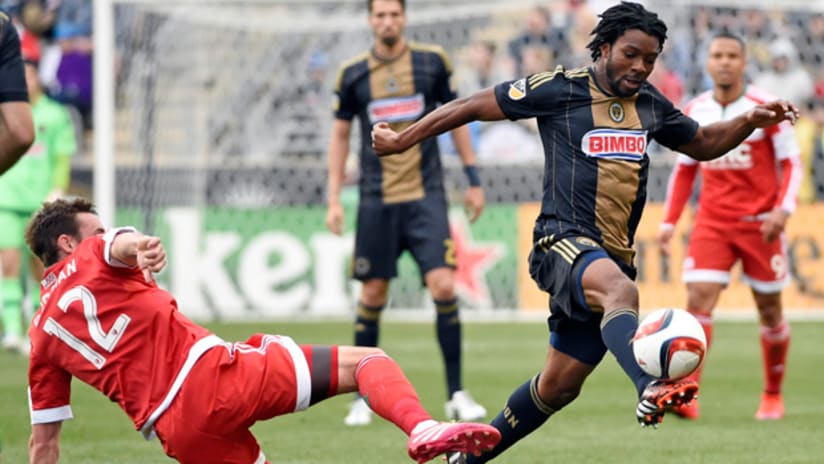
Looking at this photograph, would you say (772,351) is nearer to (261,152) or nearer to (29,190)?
(29,190)

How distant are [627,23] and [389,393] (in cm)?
187

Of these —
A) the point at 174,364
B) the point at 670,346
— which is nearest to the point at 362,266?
the point at 174,364

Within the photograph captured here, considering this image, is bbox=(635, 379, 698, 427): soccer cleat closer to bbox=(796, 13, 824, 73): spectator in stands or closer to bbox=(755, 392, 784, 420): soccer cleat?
bbox=(755, 392, 784, 420): soccer cleat

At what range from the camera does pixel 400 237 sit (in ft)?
29.2

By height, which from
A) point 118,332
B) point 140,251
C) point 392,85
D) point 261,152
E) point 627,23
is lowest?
point 261,152

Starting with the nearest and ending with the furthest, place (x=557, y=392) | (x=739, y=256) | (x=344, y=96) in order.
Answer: (x=557, y=392)
(x=739, y=256)
(x=344, y=96)

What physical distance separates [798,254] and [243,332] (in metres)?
6.22

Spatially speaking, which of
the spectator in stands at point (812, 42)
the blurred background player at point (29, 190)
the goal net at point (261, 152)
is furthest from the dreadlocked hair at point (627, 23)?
the spectator in stands at point (812, 42)

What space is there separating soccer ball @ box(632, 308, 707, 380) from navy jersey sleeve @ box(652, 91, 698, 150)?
3.96 ft

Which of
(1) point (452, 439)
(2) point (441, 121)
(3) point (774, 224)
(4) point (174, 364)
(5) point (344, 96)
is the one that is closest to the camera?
(1) point (452, 439)

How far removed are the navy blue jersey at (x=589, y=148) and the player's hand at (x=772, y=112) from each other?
1.33 feet

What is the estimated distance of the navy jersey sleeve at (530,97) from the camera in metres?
5.77

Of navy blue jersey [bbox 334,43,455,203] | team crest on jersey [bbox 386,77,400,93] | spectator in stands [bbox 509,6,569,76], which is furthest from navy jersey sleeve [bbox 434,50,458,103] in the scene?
spectator in stands [bbox 509,6,569,76]

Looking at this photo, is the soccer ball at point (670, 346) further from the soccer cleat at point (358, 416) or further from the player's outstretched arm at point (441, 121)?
the soccer cleat at point (358, 416)
